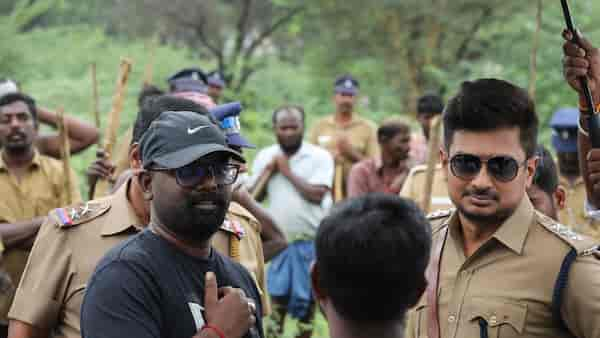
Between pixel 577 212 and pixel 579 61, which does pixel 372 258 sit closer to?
pixel 579 61

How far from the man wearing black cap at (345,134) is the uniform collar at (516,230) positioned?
6.67 meters

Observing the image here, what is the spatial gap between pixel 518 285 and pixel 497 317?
0.45 ft

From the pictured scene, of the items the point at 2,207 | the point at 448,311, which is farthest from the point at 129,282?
the point at 2,207

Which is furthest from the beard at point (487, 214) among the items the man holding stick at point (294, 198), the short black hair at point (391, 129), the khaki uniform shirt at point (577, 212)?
the man holding stick at point (294, 198)

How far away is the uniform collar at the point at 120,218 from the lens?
3.79 m

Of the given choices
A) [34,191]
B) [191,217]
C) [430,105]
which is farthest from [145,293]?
[430,105]

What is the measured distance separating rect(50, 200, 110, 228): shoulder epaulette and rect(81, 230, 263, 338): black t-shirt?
898mm

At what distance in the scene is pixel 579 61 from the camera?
11.7 feet

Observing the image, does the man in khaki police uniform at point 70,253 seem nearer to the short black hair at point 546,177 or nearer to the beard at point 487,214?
the beard at point 487,214

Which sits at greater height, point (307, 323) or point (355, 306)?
point (355, 306)

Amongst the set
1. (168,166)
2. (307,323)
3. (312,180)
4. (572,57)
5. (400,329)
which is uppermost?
(572,57)

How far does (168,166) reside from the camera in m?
2.94

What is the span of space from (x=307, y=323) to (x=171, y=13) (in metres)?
10.2

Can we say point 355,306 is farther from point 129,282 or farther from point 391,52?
point 391,52
